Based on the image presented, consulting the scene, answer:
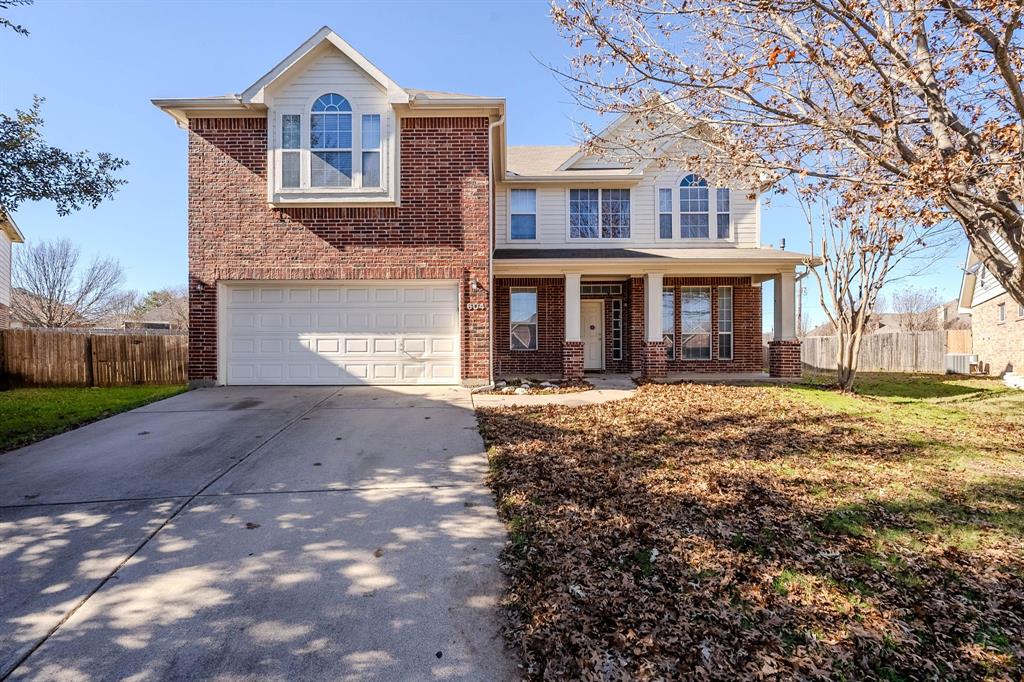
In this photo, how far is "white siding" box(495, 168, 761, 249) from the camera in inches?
534

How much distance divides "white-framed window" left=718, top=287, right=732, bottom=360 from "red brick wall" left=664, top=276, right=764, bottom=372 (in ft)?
0.30

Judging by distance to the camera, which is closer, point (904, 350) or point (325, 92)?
point (325, 92)

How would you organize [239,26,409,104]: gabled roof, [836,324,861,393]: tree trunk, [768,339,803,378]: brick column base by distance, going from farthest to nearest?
[768,339,803,378]: brick column base < [836,324,861,393]: tree trunk < [239,26,409,104]: gabled roof

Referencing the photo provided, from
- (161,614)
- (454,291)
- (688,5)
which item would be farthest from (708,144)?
(161,614)

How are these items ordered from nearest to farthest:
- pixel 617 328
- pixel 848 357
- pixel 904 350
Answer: pixel 848 357 < pixel 617 328 < pixel 904 350

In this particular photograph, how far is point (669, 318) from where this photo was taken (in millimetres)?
13969

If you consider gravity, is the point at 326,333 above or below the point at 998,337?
above

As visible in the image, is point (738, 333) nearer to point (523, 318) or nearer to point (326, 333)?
point (523, 318)

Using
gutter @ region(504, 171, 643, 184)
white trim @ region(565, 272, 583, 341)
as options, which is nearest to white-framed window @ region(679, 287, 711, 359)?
gutter @ region(504, 171, 643, 184)

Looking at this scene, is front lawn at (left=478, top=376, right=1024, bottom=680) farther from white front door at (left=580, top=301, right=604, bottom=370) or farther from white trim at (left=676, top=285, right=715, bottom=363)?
white front door at (left=580, top=301, right=604, bottom=370)

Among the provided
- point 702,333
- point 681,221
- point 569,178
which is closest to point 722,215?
point 681,221

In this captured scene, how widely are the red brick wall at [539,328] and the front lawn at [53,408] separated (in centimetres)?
754

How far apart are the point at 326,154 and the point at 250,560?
→ 8.58 metres

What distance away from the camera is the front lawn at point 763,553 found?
7.34ft
